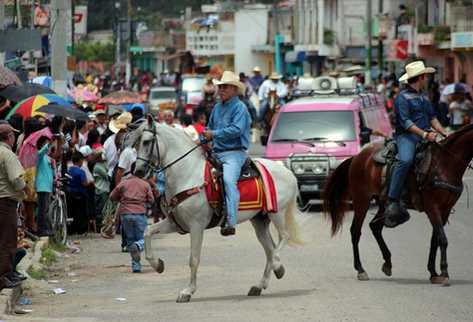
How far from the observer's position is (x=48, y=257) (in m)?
19.0

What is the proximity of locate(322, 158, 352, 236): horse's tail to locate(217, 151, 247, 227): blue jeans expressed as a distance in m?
2.39

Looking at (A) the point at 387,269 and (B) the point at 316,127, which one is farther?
(B) the point at 316,127

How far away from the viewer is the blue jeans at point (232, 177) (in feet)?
49.4

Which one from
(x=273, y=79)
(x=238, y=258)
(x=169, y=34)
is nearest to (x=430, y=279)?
(x=238, y=258)

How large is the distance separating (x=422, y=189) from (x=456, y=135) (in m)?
0.72

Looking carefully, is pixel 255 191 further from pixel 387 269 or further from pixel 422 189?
pixel 422 189

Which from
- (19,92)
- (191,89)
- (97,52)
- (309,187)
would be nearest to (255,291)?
(19,92)

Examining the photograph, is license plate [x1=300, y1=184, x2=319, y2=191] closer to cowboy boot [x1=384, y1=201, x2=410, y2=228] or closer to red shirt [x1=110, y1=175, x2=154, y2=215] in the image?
red shirt [x1=110, y1=175, x2=154, y2=215]

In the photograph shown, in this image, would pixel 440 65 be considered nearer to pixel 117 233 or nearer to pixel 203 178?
pixel 117 233

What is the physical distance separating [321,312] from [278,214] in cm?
242

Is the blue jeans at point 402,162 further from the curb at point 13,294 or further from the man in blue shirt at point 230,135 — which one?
the curb at point 13,294

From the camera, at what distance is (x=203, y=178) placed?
49.6ft

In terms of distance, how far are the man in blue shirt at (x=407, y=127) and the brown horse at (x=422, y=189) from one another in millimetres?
180

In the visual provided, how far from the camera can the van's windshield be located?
89.8ft
